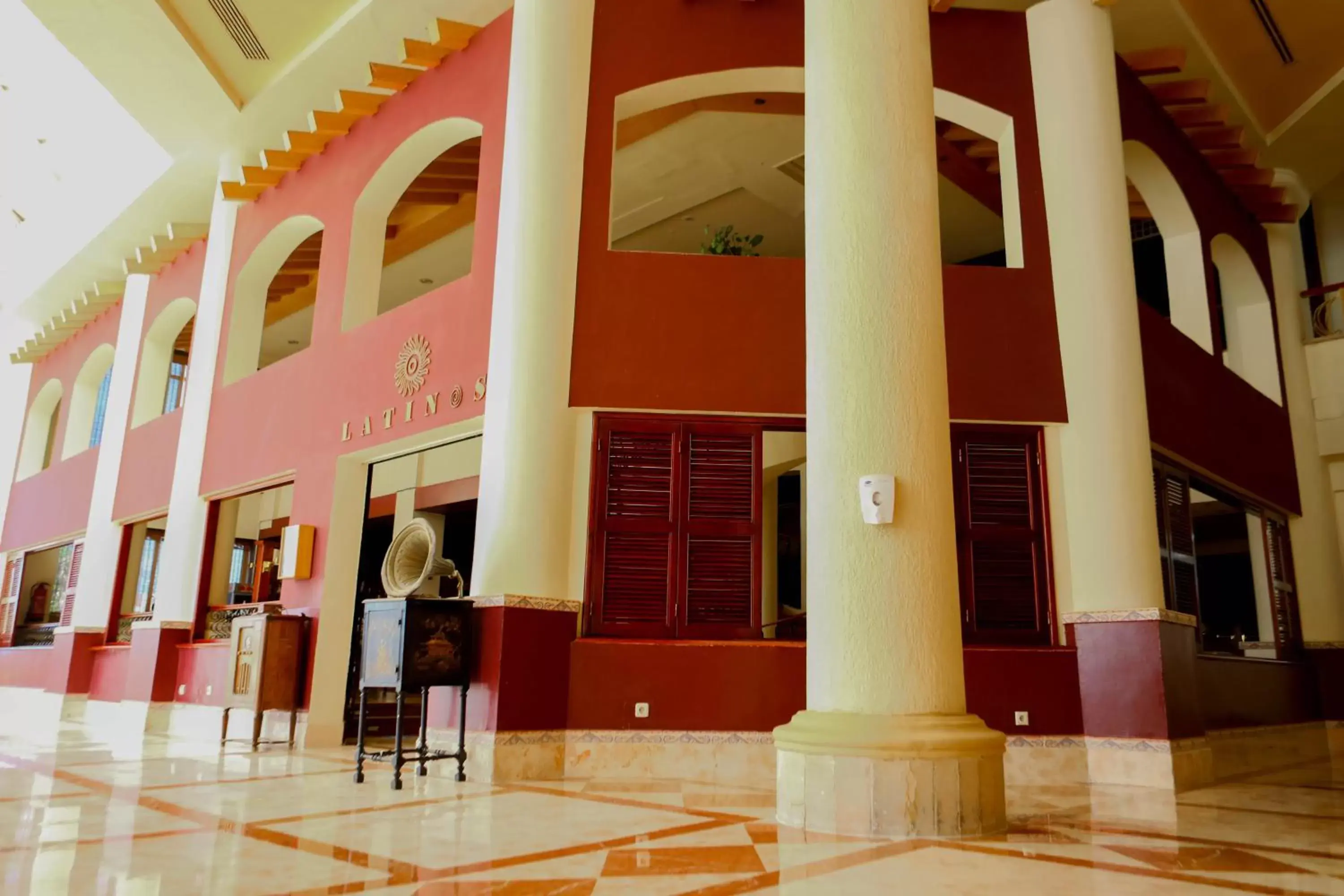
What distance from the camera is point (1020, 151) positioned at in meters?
6.61

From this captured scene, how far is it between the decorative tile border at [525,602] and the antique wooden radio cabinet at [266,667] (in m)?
2.38

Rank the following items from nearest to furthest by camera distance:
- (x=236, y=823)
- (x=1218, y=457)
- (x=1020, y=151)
Result: (x=236, y=823) < (x=1020, y=151) < (x=1218, y=457)

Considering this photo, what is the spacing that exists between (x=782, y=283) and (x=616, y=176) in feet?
11.0

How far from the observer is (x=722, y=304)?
620 cm

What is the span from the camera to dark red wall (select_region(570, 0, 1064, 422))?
6.09 meters

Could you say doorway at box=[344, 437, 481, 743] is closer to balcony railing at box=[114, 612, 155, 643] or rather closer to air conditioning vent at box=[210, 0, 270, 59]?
balcony railing at box=[114, 612, 155, 643]

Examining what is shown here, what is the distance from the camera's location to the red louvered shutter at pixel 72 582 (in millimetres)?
11805

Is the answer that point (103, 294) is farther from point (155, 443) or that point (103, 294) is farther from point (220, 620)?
point (220, 620)

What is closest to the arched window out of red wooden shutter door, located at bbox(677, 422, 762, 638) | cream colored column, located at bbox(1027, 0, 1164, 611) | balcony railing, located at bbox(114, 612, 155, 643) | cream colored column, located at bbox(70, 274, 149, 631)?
cream colored column, located at bbox(70, 274, 149, 631)

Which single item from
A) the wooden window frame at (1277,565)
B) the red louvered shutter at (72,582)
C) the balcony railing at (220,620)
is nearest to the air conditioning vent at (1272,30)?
the wooden window frame at (1277,565)

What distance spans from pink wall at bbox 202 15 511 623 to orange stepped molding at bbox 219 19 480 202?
0.30 feet

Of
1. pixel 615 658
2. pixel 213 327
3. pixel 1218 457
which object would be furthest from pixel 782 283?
pixel 213 327

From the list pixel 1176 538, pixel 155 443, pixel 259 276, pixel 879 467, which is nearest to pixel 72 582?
pixel 155 443

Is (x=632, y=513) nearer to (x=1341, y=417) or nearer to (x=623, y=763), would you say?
(x=623, y=763)
